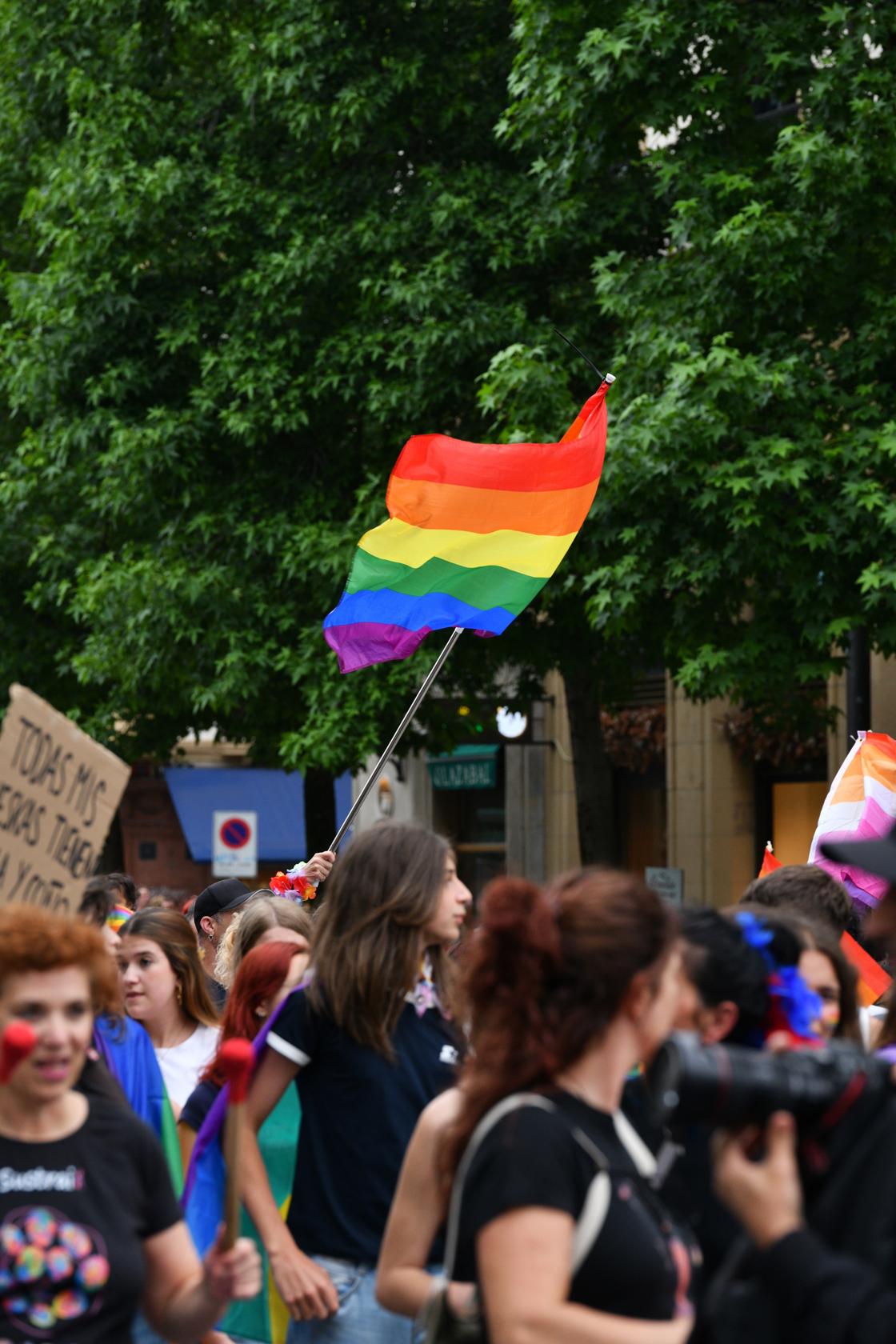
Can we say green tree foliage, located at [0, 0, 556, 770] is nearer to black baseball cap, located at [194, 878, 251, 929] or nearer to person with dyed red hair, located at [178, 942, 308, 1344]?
black baseball cap, located at [194, 878, 251, 929]

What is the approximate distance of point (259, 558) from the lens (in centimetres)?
1470

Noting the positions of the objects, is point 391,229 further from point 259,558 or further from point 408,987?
point 408,987

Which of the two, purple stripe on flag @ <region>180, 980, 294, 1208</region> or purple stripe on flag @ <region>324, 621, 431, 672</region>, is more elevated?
purple stripe on flag @ <region>324, 621, 431, 672</region>

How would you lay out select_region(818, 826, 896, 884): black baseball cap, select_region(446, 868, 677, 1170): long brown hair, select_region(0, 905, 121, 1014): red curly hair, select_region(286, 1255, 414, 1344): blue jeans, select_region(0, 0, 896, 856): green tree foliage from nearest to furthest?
1. select_region(446, 868, 677, 1170): long brown hair
2. select_region(818, 826, 896, 884): black baseball cap
3. select_region(0, 905, 121, 1014): red curly hair
4. select_region(286, 1255, 414, 1344): blue jeans
5. select_region(0, 0, 896, 856): green tree foliage

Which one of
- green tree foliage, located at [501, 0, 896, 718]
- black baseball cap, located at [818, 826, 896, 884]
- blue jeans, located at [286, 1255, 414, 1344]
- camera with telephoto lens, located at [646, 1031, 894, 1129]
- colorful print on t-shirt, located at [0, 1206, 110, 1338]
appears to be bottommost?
blue jeans, located at [286, 1255, 414, 1344]

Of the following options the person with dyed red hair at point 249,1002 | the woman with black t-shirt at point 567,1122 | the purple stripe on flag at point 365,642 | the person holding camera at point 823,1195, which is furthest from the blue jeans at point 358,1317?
the purple stripe on flag at point 365,642

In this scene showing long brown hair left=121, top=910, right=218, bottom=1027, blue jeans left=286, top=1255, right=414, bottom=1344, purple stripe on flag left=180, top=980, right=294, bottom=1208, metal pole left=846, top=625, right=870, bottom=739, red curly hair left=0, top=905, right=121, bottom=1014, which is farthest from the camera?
metal pole left=846, top=625, right=870, bottom=739

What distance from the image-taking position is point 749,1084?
2430 millimetres

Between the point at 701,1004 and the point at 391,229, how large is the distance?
11.9 m

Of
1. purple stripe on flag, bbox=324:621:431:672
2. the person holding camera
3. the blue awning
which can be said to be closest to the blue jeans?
the person holding camera

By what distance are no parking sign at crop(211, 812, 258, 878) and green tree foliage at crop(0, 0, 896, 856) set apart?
5.54 feet

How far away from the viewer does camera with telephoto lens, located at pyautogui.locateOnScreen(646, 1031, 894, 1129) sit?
2428mm

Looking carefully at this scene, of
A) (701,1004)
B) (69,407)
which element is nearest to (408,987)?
(701,1004)

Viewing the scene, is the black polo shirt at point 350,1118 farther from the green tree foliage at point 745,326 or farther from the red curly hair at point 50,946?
the green tree foliage at point 745,326
